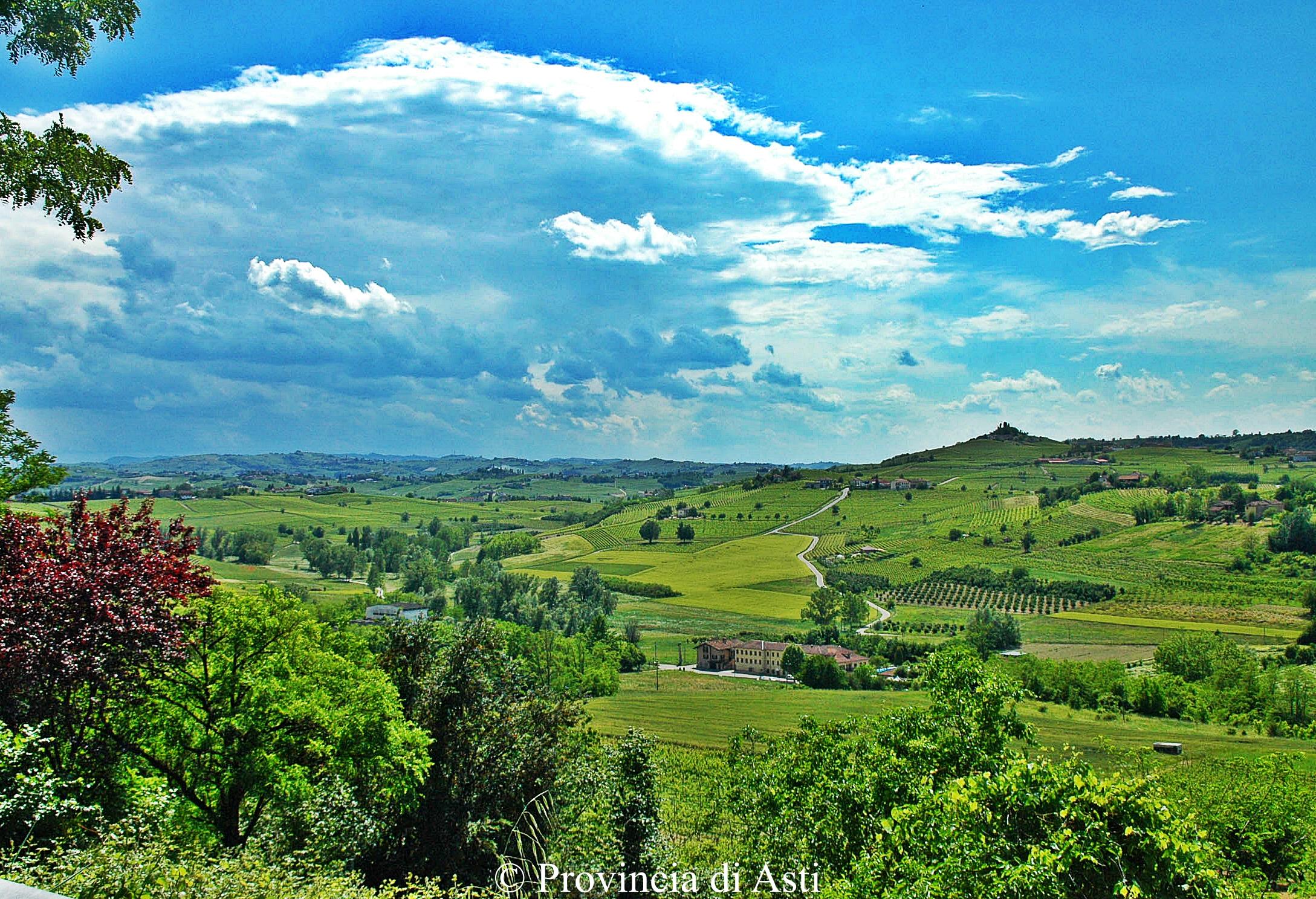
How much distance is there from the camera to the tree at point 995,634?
110 metres

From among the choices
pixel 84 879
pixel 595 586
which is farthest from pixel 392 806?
pixel 595 586

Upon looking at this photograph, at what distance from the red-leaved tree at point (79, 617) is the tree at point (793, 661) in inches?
3818

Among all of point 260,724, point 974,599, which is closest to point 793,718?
point 260,724

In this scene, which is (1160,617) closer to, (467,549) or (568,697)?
(568,697)

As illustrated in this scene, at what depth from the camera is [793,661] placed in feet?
343

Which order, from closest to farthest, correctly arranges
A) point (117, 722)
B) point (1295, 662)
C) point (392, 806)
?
1. point (117, 722)
2. point (392, 806)
3. point (1295, 662)

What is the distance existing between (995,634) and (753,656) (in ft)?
125

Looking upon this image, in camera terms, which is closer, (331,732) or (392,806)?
(331,732)

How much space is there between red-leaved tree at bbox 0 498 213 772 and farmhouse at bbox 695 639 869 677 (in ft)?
321

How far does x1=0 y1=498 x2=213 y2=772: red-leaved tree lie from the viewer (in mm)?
12453

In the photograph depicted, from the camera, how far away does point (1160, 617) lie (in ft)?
375

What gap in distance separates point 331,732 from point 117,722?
4666 mm

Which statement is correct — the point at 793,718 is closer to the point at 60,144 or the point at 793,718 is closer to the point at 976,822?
the point at 976,822

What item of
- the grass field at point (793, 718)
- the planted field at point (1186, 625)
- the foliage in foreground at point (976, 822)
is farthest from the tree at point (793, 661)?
the foliage in foreground at point (976, 822)
